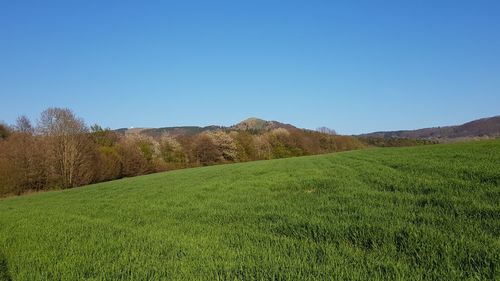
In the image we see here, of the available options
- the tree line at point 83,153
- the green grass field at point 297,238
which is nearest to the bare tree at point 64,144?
the tree line at point 83,153

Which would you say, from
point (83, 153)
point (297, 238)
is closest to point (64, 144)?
point (83, 153)

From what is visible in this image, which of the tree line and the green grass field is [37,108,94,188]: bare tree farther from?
the green grass field

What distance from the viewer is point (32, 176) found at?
53.9 m

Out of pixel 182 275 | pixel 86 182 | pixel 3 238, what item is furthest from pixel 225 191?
pixel 86 182

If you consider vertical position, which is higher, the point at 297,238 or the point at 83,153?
the point at 83,153

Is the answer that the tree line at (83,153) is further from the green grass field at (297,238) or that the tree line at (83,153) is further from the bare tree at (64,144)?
the green grass field at (297,238)

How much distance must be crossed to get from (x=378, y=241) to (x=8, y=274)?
594 cm

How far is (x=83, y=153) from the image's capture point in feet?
200

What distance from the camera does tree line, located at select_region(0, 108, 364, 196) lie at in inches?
2110

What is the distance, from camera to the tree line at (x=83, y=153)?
53.6 meters

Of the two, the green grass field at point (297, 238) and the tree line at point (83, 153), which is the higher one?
the tree line at point (83, 153)

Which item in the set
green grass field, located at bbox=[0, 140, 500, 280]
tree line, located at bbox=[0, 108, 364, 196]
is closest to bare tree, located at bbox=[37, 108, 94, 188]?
tree line, located at bbox=[0, 108, 364, 196]

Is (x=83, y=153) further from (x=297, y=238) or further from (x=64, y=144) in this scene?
(x=297, y=238)

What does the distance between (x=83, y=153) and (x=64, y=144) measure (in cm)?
434
